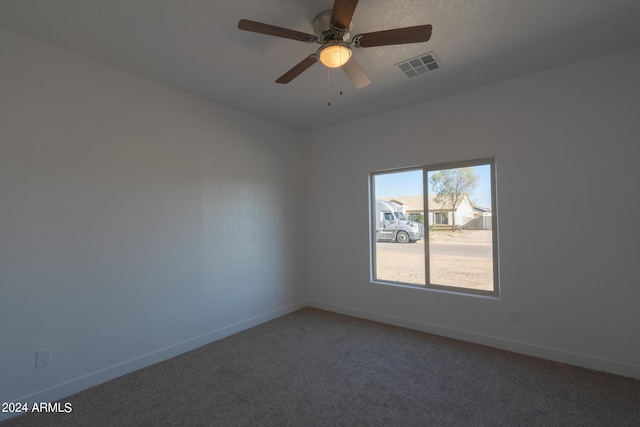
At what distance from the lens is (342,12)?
1.66 metres

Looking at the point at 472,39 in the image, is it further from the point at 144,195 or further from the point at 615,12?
the point at 144,195

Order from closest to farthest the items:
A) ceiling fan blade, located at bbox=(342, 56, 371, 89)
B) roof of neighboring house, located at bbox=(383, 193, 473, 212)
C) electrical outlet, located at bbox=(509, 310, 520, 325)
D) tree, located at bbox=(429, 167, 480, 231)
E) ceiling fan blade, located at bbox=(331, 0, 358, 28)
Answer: ceiling fan blade, located at bbox=(331, 0, 358, 28)
ceiling fan blade, located at bbox=(342, 56, 371, 89)
electrical outlet, located at bbox=(509, 310, 520, 325)
tree, located at bbox=(429, 167, 480, 231)
roof of neighboring house, located at bbox=(383, 193, 473, 212)

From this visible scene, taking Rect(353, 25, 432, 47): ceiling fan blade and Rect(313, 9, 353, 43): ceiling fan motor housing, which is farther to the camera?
Rect(313, 9, 353, 43): ceiling fan motor housing

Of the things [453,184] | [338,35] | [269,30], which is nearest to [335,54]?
[338,35]

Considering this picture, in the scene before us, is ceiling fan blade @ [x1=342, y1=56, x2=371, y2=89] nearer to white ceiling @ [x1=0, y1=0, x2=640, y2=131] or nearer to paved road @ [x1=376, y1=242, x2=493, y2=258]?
white ceiling @ [x1=0, y1=0, x2=640, y2=131]

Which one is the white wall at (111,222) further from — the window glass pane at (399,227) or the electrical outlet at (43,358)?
the window glass pane at (399,227)

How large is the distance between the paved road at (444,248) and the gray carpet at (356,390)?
39.4 inches

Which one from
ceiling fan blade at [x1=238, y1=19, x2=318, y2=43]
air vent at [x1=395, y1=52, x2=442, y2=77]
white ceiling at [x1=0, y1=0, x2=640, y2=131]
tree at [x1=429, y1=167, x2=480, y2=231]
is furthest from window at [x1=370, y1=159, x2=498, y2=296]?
ceiling fan blade at [x1=238, y1=19, x2=318, y2=43]

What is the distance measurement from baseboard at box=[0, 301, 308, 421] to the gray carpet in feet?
0.24

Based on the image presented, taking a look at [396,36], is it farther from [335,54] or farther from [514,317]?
[514,317]

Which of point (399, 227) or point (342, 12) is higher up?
point (342, 12)

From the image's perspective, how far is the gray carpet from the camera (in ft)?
6.63

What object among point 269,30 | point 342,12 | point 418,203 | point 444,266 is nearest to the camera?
point 342,12

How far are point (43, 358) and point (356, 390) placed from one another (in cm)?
246
